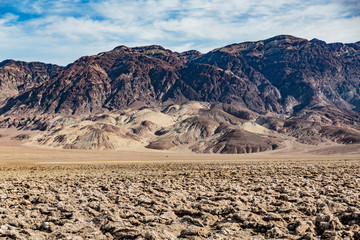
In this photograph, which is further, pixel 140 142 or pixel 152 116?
pixel 152 116

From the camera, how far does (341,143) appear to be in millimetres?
127125

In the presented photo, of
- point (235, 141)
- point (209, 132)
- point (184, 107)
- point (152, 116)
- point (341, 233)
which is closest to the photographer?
point (341, 233)

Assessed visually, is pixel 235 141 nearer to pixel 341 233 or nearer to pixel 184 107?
pixel 184 107

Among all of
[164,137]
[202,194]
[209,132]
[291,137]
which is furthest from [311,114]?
[202,194]

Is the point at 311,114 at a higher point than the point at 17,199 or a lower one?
higher

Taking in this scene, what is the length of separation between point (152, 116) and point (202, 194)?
156 meters

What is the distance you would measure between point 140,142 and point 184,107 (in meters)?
65.0

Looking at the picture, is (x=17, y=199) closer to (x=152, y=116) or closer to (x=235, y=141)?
(x=235, y=141)

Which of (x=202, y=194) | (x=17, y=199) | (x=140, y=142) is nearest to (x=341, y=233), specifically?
(x=202, y=194)

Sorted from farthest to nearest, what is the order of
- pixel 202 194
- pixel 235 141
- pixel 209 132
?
pixel 209 132 → pixel 235 141 → pixel 202 194

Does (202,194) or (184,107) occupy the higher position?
(184,107)

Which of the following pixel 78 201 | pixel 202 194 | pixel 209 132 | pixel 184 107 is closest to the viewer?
pixel 78 201

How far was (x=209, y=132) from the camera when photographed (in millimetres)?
136250

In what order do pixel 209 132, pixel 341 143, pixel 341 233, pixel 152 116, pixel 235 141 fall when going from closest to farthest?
1. pixel 341 233
2. pixel 235 141
3. pixel 341 143
4. pixel 209 132
5. pixel 152 116
